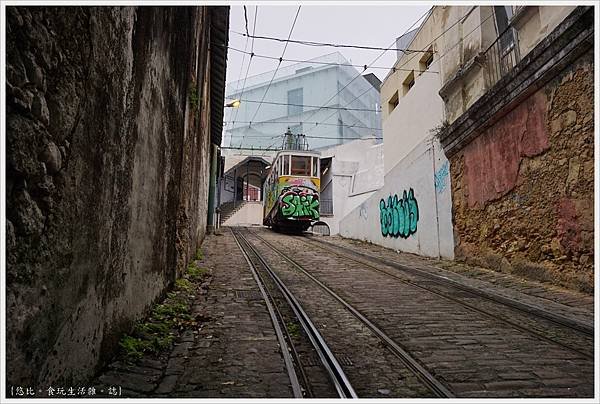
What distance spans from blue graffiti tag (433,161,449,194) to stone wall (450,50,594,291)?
95cm

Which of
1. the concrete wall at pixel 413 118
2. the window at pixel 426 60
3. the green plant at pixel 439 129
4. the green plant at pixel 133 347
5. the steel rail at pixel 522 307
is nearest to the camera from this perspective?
the green plant at pixel 133 347

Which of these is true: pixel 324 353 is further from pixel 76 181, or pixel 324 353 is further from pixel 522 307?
pixel 522 307

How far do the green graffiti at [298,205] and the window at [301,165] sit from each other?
3.32 ft

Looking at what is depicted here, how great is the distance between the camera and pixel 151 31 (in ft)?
11.3

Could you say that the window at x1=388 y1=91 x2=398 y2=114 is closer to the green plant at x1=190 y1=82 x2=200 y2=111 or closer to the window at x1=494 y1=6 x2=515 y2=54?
the window at x1=494 y1=6 x2=515 y2=54

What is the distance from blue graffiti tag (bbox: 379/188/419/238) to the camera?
11.5m

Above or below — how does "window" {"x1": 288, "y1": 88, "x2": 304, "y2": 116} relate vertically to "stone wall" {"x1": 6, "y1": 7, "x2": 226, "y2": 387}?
above

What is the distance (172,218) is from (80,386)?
3216mm

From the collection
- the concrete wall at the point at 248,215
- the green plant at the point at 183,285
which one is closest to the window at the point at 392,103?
the green plant at the point at 183,285

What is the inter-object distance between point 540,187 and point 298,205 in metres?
11.7

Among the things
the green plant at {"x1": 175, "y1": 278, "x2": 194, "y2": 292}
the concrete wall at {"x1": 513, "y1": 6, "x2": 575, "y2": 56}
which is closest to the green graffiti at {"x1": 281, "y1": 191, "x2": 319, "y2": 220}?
the concrete wall at {"x1": 513, "y1": 6, "x2": 575, "y2": 56}

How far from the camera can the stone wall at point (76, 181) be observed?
153cm

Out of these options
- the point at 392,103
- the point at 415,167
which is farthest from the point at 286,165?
the point at 415,167

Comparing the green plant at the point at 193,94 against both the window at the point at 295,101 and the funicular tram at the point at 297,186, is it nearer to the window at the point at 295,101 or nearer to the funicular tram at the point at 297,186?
the funicular tram at the point at 297,186
